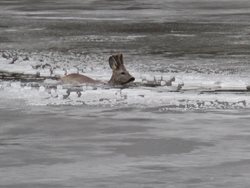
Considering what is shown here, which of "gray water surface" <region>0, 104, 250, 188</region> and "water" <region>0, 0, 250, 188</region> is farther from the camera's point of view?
"water" <region>0, 0, 250, 188</region>

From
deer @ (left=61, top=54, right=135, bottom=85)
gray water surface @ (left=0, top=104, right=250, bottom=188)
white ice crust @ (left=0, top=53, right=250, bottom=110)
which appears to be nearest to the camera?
gray water surface @ (left=0, top=104, right=250, bottom=188)

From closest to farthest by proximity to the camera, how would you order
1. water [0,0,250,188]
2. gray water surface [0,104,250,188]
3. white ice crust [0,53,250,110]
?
1. gray water surface [0,104,250,188]
2. water [0,0,250,188]
3. white ice crust [0,53,250,110]

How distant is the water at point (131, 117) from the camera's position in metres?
6.40

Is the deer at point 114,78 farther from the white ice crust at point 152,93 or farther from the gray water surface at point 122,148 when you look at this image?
the gray water surface at point 122,148

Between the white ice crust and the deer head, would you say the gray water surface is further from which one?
the deer head

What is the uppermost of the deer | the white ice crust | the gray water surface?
the deer

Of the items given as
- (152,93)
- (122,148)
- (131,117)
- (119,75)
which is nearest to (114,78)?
(119,75)

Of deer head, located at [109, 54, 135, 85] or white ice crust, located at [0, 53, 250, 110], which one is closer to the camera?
white ice crust, located at [0, 53, 250, 110]

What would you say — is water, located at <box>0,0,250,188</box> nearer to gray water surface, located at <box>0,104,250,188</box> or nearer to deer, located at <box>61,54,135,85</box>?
gray water surface, located at <box>0,104,250,188</box>

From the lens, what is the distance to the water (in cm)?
640

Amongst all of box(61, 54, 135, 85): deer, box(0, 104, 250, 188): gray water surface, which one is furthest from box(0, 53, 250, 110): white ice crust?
box(0, 104, 250, 188): gray water surface

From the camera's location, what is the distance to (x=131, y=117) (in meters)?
8.92

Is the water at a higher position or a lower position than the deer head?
lower

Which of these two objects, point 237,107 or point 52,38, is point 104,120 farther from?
point 52,38
